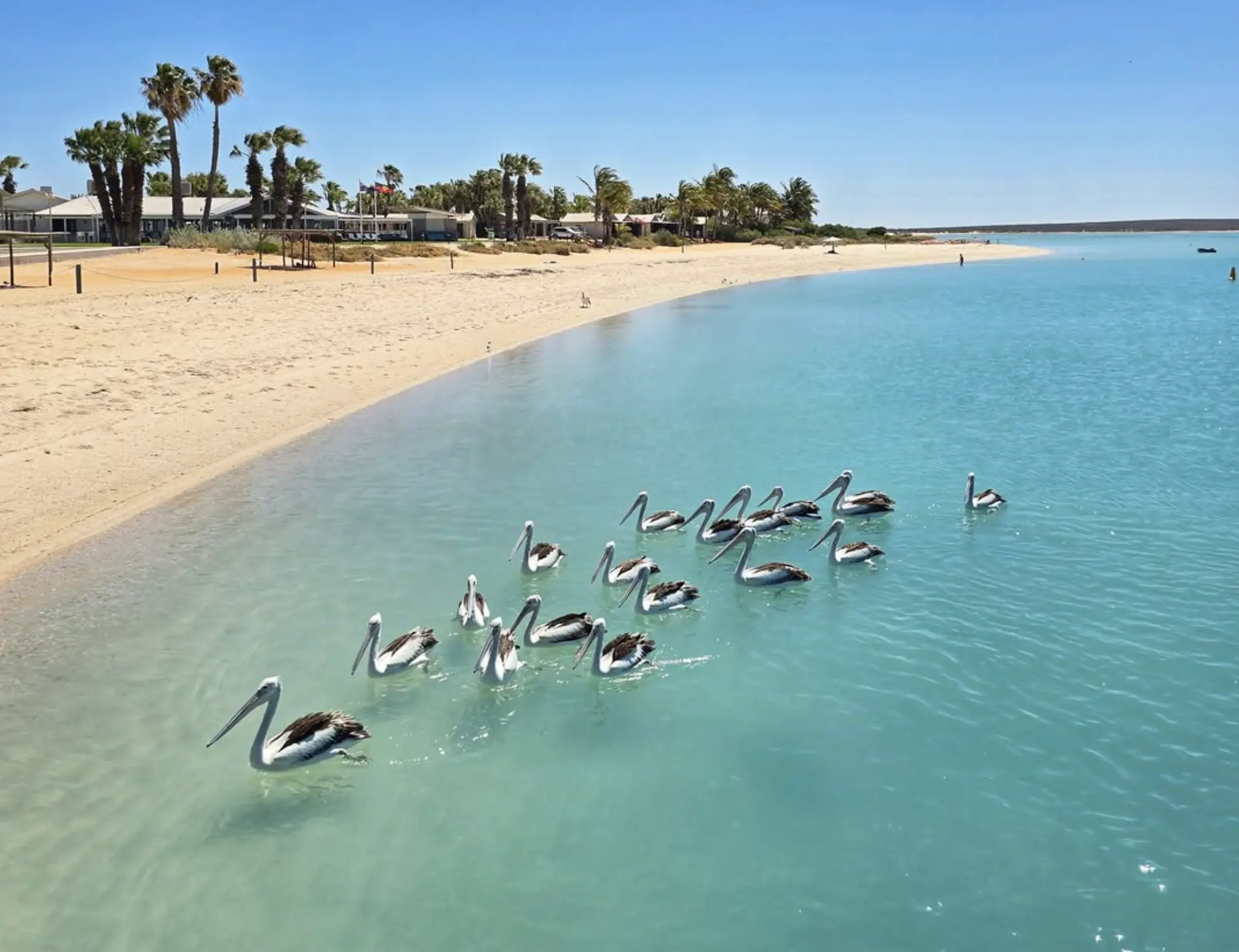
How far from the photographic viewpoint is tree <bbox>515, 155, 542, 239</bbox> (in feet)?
296

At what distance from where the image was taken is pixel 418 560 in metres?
11.8

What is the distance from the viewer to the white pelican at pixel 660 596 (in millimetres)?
10430

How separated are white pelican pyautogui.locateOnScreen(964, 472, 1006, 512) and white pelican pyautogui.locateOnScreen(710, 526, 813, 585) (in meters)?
3.60

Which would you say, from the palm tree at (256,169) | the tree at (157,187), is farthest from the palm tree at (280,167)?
the tree at (157,187)

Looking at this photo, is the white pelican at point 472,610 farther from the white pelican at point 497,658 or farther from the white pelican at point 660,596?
the white pelican at point 660,596

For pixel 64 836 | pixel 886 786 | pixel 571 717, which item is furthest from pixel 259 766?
pixel 886 786

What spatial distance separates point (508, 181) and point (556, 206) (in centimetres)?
3097

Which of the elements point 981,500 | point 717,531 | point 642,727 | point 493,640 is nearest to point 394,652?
point 493,640

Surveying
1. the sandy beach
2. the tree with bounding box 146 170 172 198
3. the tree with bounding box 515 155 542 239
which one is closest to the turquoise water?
the sandy beach

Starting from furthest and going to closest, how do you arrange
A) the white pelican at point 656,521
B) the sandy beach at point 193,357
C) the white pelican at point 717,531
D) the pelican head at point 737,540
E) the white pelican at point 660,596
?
1. the sandy beach at point 193,357
2. the white pelican at point 656,521
3. the white pelican at point 717,531
4. the pelican head at point 737,540
5. the white pelican at point 660,596

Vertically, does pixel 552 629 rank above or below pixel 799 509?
below

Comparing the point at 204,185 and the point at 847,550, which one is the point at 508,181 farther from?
the point at 847,550

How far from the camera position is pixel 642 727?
27.2 feet

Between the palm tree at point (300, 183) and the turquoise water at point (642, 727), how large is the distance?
6040 cm
